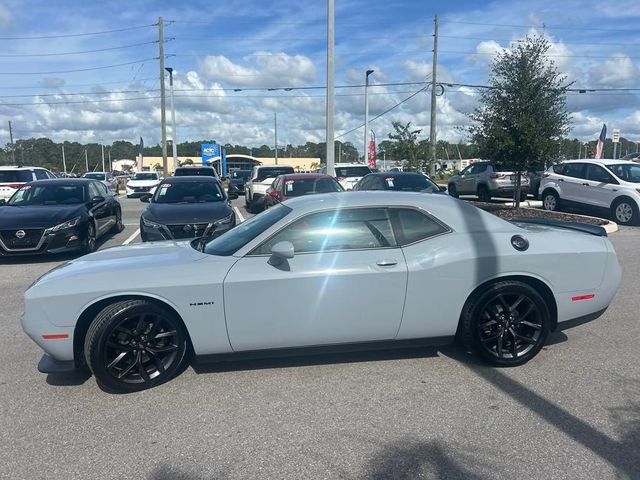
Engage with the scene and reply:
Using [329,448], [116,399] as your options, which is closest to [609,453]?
[329,448]

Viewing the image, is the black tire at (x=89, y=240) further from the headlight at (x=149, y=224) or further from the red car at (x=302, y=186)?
the red car at (x=302, y=186)

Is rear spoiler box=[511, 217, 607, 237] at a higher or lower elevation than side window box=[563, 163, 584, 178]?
lower

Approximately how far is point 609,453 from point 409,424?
119cm

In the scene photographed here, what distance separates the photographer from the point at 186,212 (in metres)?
8.94

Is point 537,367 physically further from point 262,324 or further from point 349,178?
point 349,178

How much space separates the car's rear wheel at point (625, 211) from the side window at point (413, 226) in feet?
36.6

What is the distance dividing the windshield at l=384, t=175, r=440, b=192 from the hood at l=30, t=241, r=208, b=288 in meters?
9.90

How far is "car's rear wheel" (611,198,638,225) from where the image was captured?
1312cm

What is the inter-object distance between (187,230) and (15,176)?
12.8m

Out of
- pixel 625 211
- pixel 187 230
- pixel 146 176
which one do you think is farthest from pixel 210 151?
pixel 187 230

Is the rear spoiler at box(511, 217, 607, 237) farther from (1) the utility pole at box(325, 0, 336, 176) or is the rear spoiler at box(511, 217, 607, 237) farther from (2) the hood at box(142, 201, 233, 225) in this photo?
(1) the utility pole at box(325, 0, 336, 176)

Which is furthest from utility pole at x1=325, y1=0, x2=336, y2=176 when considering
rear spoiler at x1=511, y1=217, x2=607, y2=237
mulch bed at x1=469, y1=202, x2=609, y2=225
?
rear spoiler at x1=511, y1=217, x2=607, y2=237

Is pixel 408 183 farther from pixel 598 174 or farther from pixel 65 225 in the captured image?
pixel 65 225

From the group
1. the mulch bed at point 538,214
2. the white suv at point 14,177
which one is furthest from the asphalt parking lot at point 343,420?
the white suv at point 14,177
